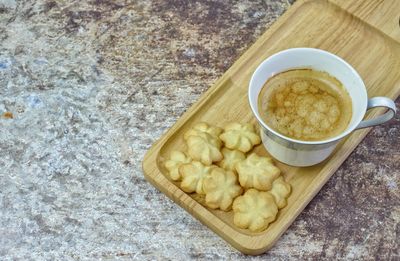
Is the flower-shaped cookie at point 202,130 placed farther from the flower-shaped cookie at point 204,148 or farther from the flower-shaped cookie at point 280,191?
the flower-shaped cookie at point 280,191

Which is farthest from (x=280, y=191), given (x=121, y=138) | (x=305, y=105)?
(x=121, y=138)

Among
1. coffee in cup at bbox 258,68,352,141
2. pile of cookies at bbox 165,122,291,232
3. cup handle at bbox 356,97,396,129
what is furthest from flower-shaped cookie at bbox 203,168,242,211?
cup handle at bbox 356,97,396,129

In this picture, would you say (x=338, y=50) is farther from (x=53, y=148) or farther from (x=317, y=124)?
(x=53, y=148)

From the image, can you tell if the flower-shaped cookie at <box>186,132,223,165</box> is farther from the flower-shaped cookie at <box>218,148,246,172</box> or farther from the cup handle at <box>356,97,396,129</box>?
the cup handle at <box>356,97,396,129</box>

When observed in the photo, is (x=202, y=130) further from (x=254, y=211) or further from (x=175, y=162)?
(x=254, y=211)

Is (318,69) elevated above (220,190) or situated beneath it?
elevated above
